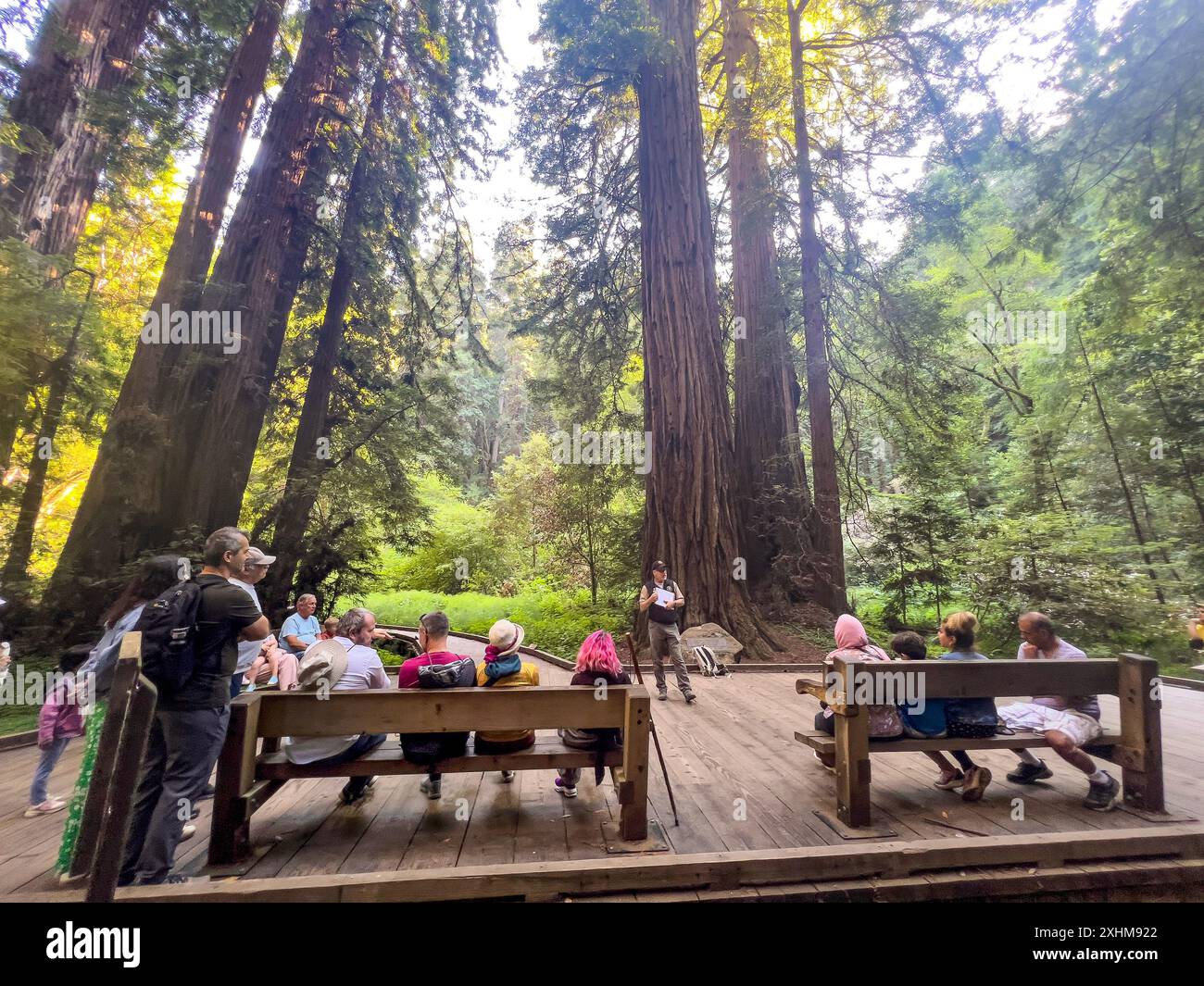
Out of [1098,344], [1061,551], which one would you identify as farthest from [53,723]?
[1098,344]

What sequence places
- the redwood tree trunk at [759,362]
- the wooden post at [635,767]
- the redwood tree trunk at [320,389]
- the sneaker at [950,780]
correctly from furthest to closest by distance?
1. the redwood tree trunk at [759,362]
2. the redwood tree trunk at [320,389]
3. the sneaker at [950,780]
4. the wooden post at [635,767]

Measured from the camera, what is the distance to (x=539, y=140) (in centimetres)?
1127

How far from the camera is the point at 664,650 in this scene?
572cm

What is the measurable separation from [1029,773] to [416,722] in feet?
13.0

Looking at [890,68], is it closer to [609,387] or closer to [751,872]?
[609,387]

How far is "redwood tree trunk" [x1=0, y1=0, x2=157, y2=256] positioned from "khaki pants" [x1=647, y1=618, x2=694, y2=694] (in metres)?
8.29

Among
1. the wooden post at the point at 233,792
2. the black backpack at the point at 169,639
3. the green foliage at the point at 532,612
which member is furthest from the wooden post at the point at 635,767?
the green foliage at the point at 532,612

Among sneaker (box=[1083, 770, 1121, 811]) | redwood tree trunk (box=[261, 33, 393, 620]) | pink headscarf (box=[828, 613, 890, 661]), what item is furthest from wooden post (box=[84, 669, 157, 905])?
redwood tree trunk (box=[261, 33, 393, 620])

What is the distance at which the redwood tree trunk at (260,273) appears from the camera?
25.0 feet

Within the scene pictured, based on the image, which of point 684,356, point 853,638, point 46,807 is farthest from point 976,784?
point 684,356

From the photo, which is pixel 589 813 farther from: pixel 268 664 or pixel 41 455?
pixel 41 455

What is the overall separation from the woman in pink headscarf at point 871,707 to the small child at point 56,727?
4432 mm

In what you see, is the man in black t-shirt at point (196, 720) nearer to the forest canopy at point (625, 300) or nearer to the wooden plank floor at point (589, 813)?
the wooden plank floor at point (589, 813)

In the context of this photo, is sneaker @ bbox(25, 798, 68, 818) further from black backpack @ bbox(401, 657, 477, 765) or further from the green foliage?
the green foliage
